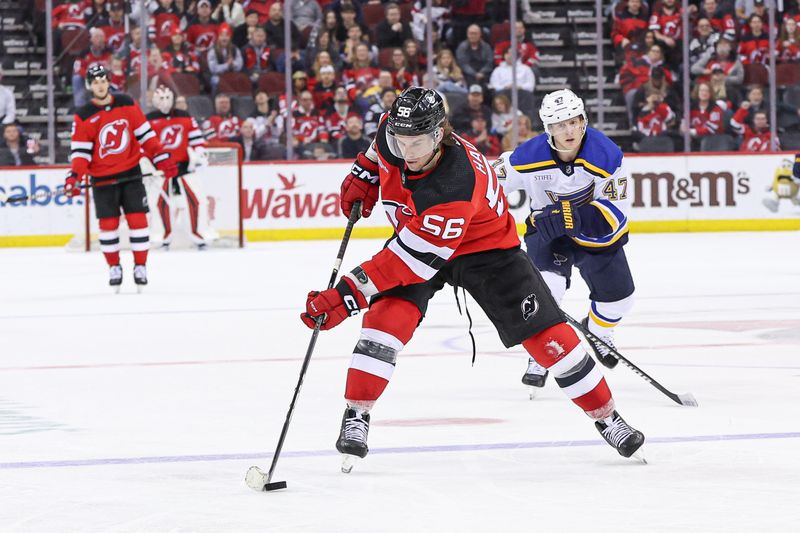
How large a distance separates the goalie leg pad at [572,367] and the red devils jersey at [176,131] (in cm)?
884

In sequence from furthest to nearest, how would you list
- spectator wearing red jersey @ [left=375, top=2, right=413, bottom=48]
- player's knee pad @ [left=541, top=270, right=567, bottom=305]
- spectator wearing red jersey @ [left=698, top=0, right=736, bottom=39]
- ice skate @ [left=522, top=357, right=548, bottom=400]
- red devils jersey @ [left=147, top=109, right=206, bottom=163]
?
spectator wearing red jersey @ [left=698, top=0, right=736, bottom=39], spectator wearing red jersey @ [left=375, top=2, right=413, bottom=48], red devils jersey @ [left=147, top=109, right=206, bottom=163], player's knee pad @ [left=541, top=270, right=567, bottom=305], ice skate @ [left=522, top=357, right=548, bottom=400]

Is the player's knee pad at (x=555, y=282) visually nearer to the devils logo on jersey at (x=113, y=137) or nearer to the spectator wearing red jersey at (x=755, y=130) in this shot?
the devils logo on jersey at (x=113, y=137)

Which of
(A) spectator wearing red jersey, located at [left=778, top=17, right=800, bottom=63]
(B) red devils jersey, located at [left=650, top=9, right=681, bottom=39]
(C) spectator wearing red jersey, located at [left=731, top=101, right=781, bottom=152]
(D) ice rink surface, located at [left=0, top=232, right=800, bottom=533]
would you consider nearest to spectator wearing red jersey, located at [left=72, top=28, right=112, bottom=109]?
(B) red devils jersey, located at [left=650, top=9, right=681, bottom=39]

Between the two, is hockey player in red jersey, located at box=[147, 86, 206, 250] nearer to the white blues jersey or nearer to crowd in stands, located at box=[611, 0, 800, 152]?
crowd in stands, located at box=[611, 0, 800, 152]

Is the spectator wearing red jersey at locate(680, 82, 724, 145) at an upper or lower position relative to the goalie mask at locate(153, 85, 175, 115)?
lower

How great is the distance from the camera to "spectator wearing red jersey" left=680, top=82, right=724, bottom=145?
13.3 m

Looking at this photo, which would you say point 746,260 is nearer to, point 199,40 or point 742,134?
point 742,134

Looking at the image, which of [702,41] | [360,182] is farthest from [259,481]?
[702,41]

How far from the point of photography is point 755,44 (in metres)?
13.5

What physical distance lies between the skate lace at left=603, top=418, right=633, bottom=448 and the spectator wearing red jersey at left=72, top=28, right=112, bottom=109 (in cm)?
1030

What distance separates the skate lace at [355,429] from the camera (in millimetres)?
3311

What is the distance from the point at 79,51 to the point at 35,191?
142 centimetres

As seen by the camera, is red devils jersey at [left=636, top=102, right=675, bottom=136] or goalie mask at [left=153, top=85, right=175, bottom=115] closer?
goalie mask at [left=153, top=85, right=175, bottom=115]

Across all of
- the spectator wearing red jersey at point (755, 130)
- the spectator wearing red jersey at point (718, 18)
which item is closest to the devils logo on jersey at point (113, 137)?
the spectator wearing red jersey at point (755, 130)
